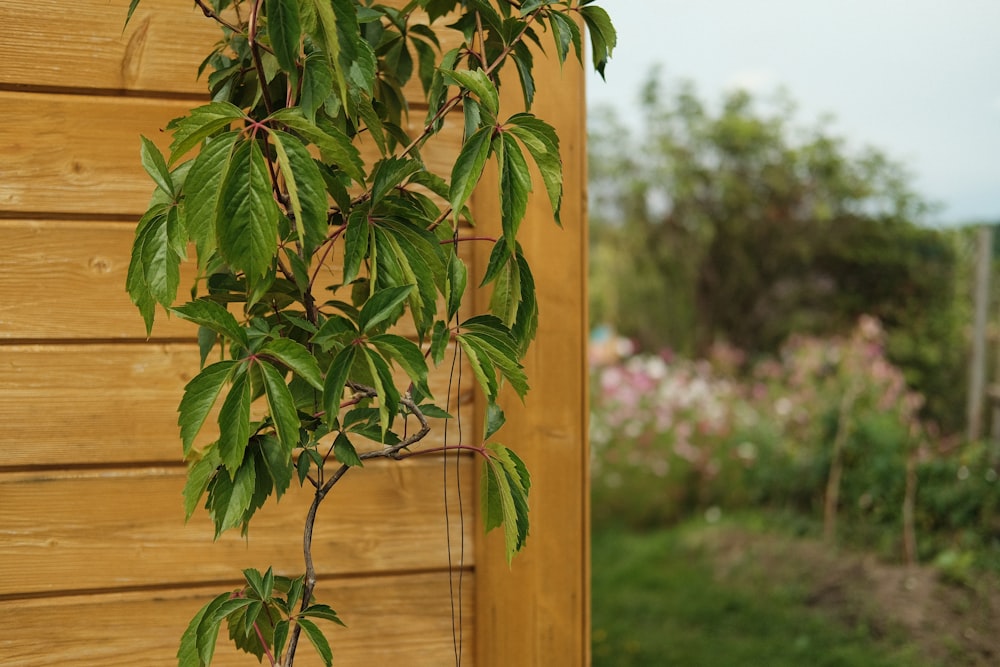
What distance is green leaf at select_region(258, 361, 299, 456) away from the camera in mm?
668

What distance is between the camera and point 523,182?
28.2 inches

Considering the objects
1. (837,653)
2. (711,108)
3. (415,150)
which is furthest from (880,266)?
(415,150)

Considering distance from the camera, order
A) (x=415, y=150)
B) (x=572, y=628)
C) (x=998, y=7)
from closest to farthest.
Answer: (x=415, y=150), (x=572, y=628), (x=998, y=7)

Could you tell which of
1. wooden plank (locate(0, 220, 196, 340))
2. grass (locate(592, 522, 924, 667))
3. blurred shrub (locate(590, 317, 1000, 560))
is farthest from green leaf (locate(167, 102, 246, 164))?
blurred shrub (locate(590, 317, 1000, 560))

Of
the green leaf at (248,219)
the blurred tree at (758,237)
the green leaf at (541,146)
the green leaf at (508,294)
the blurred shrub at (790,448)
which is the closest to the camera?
the green leaf at (248,219)

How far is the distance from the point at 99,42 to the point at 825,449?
324cm

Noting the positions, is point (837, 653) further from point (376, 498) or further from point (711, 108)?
point (711, 108)

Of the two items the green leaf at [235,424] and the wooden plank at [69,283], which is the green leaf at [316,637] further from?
the wooden plank at [69,283]

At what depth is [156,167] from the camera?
0.74 m

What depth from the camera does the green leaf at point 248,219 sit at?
63 centimetres

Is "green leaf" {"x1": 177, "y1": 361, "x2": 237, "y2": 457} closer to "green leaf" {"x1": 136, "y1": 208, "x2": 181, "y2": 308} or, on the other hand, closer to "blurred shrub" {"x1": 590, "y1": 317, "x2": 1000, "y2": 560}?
"green leaf" {"x1": 136, "y1": 208, "x2": 181, "y2": 308}

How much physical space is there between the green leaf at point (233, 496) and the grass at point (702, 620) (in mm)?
2489

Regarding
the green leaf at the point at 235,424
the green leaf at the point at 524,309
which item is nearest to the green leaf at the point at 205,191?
the green leaf at the point at 235,424

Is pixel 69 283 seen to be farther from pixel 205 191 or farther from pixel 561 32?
pixel 561 32
